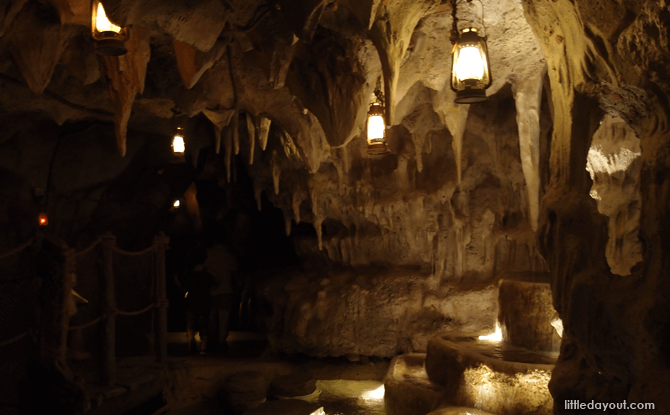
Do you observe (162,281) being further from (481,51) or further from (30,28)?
(481,51)

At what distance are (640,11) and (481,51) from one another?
1.30m

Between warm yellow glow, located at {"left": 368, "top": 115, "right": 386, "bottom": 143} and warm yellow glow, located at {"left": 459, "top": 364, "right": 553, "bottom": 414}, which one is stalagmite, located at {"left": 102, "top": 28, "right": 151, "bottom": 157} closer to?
warm yellow glow, located at {"left": 368, "top": 115, "right": 386, "bottom": 143}

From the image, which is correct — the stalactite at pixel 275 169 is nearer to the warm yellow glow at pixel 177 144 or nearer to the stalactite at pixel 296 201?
the stalactite at pixel 296 201

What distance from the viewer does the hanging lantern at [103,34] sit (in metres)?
4.00

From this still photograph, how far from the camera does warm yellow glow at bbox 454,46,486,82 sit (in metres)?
3.79

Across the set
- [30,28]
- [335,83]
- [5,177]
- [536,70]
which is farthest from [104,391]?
[536,70]

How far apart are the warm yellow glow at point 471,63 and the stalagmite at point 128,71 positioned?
3588 mm

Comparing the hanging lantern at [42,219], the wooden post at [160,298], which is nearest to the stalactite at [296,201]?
the wooden post at [160,298]

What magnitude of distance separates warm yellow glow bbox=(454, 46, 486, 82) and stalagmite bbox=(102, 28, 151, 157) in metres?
3.59

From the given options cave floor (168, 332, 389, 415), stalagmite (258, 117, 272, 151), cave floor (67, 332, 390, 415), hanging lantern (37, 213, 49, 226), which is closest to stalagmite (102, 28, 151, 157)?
stalagmite (258, 117, 272, 151)

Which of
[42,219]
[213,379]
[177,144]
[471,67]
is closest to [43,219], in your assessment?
[42,219]

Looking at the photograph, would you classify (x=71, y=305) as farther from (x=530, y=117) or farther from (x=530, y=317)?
(x=530, y=117)

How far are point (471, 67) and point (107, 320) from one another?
17.7 ft

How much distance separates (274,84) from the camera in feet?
17.0
